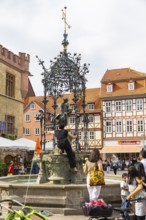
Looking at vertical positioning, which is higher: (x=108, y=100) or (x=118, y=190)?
(x=108, y=100)

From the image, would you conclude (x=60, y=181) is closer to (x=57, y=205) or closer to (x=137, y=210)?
(x=57, y=205)

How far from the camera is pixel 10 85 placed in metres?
29.9

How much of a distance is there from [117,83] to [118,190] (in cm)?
3606

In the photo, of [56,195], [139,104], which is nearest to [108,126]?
[139,104]

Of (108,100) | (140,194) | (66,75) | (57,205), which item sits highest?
(108,100)

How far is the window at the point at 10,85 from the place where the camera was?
2942 centimetres

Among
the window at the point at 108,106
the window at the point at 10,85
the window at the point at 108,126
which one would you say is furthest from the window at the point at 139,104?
the window at the point at 10,85

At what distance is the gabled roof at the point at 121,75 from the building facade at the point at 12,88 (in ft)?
48.5

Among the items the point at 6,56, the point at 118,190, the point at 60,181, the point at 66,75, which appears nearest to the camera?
the point at 118,190

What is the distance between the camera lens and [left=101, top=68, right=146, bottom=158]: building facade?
41.1 m

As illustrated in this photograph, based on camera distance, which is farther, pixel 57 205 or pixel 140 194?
pixel 57 205

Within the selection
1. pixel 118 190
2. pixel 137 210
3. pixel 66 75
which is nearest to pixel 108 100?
pixel 66 75

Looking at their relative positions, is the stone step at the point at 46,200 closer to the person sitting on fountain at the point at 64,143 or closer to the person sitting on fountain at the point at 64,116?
the person sitting on fountain at the point at 64,143

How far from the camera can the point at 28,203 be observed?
7.79 meters
